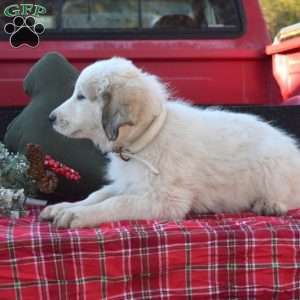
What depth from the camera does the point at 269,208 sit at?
3.31m

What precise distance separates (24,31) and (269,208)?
2036mm

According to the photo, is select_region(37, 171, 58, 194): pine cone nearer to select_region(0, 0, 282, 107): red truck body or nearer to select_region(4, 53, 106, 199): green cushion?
select_region(4, 53, 106, 199): green cushion

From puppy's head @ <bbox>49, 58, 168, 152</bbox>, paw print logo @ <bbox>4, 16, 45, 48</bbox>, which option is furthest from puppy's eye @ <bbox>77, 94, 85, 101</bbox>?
paw print logo @ <bbox>4, 16, 45, 48</bbox>

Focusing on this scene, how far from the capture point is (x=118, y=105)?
10.1 ft

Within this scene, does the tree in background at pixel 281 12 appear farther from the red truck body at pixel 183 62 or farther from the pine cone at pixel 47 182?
the pine cone at pixel 47 182

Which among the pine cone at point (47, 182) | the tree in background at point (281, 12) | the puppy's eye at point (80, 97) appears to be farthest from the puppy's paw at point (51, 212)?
the tree in background at point (281, 12)

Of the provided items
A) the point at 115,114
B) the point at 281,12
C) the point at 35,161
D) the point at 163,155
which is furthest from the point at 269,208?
the point at 281,12

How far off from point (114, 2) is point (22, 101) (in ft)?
2.98

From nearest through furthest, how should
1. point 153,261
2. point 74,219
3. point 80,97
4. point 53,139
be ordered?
point 153,261 → point 74,219 → point 80,97 → point 53,139

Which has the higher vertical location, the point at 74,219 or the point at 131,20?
the point at 131,20

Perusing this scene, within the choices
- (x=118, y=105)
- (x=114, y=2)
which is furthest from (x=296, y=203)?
(x=114, y=2)

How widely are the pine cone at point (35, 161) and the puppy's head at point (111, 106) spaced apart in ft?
0.81

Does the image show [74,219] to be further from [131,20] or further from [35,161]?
[131,20]
